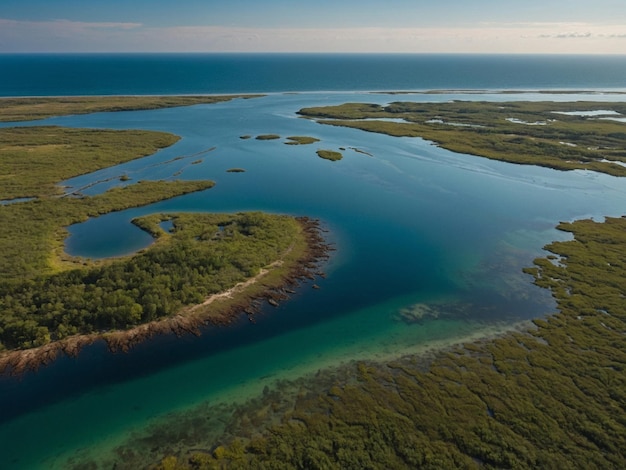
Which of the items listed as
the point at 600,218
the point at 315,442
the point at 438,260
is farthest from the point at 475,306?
the point at 600,218

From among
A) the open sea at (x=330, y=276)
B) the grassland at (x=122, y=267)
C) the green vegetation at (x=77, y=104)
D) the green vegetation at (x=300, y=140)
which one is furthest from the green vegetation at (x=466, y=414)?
Answer: the green vegetation at (x=77, y=104)

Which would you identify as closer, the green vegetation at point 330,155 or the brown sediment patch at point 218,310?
the brown sediment patch at point 218,310

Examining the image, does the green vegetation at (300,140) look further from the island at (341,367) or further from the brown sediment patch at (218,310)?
A: the brown sediment patch at (218,310)

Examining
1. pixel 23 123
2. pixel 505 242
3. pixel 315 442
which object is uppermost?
pixel 23 123

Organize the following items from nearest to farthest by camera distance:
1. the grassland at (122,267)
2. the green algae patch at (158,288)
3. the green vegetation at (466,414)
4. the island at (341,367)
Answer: the green vegetation at (466,414) → the island at (341,367) → the green algae patch at (158,288) → the grassland at (122,267)

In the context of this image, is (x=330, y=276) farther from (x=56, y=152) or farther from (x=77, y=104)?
(x=77, y=104)

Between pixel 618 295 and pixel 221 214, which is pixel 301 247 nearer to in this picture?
pixel 221 214

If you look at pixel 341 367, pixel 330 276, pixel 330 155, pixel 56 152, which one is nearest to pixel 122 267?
pixel 330 276

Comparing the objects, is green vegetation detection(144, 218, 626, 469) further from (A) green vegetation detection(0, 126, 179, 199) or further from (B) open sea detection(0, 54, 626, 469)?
(A) green vegetation detection(0, 126, 179, 199)
